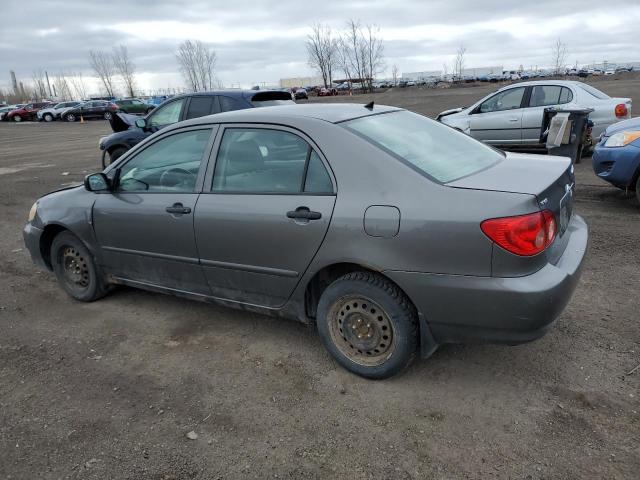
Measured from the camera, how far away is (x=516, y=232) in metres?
2.54

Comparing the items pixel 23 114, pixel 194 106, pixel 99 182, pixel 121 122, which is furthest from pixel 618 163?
pixel 23 114

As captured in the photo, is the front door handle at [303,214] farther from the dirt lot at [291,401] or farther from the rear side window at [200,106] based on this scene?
the rear side window at [200,106]

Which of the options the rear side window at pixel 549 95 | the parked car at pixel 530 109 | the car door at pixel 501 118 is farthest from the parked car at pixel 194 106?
the rear side window at pixel 549 95

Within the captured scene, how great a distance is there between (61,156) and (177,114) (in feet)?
30.5

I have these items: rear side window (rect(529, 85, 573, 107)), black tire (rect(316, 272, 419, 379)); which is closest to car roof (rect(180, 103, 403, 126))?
black tire (rect(316, 272, 419, 379))

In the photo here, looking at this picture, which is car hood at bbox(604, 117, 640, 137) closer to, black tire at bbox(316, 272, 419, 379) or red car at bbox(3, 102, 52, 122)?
black tire at bbox(316, 272, 419, 379)

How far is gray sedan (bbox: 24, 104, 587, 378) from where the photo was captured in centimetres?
262

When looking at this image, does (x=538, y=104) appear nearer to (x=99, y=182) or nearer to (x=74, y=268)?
(x=99, y=182)

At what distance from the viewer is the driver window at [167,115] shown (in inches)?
353

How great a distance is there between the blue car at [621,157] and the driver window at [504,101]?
393 centimetres

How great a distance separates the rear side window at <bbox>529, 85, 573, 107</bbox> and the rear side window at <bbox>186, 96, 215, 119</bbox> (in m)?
6.12

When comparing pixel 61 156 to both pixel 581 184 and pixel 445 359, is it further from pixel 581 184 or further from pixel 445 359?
pixel 445 359

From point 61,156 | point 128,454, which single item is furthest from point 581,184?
point 61,156

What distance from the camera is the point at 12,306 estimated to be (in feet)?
15.0
